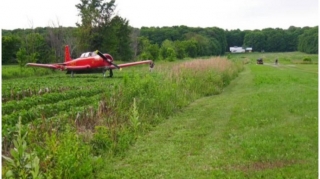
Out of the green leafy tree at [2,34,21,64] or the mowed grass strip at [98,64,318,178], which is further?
the green leafy tree at [2,34,21,64]

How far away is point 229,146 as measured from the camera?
6.62 meters

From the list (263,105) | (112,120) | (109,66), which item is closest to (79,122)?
(112,120)

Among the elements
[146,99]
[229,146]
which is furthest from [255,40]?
[229,146]

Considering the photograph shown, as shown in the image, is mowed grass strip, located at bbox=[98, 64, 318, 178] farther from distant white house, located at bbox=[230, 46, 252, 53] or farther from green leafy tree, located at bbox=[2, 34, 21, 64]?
distant white house, located at bbox=[230, 46, 252, 53]

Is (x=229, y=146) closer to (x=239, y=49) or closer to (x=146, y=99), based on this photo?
(x=146, y=99)

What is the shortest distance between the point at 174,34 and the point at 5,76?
165ft

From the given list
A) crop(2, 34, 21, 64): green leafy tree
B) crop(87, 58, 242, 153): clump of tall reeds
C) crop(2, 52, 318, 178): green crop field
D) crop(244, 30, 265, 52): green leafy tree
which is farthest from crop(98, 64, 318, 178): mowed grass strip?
crop(244, 30, 265, 52): green leafy tree

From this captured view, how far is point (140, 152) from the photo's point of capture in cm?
639

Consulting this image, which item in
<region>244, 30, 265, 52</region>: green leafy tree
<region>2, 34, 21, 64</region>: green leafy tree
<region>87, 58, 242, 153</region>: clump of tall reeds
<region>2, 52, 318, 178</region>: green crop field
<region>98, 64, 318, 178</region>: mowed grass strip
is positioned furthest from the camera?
<region>244, 30, 265, 52</region>: green leafy tree

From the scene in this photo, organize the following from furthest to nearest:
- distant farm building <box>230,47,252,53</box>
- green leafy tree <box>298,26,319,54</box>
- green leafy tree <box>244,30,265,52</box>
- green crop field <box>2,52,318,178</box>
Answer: distant farm building <box>230,47,252,53</box>, green leafy tree <box>244,30,265,52</box>, green leafy tree <box>298,26,319,54</box>, green crop field <box>2,52,318,178</box>

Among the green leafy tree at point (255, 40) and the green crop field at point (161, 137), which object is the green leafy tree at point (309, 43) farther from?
the green crop field at point (161, 137)

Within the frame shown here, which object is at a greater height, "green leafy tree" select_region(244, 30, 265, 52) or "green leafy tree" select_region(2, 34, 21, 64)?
"green leafy tree" select_region(244, 30, 265, 52)

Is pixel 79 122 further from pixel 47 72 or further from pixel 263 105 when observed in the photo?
pixel 47 72

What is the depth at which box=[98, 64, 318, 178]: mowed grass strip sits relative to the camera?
17.5 ft
